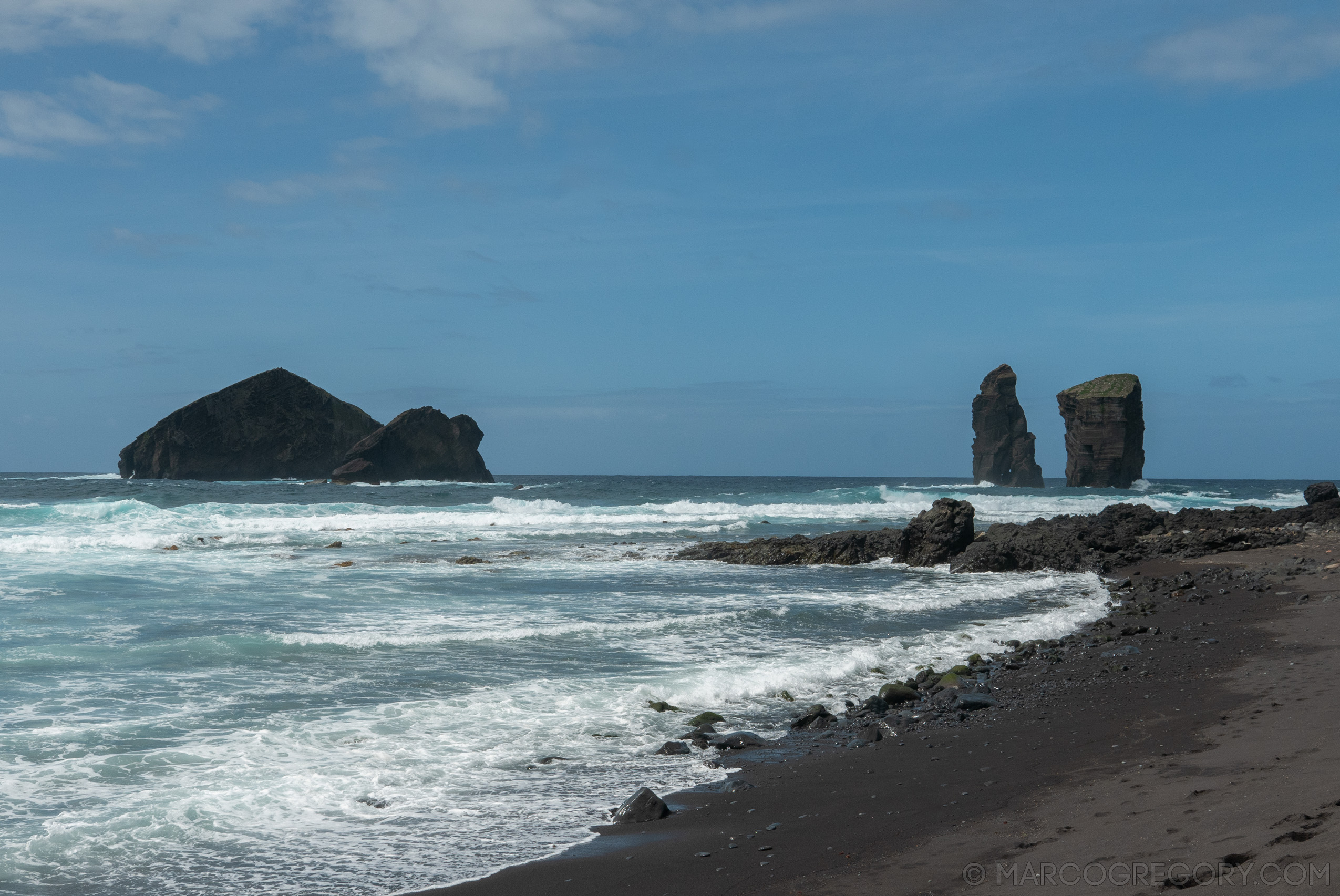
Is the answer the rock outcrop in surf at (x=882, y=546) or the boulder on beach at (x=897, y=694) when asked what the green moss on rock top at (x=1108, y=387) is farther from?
the boulder on beach at (x=897, y=694)

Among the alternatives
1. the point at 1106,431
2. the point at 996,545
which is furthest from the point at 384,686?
the point at 1106,431

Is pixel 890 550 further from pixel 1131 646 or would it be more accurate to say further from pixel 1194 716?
pixel 1194 716

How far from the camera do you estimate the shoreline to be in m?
4.43

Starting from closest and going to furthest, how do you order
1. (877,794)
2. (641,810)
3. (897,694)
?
(641,810)
(877,794)
(897,694)

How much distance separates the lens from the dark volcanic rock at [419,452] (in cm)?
8156

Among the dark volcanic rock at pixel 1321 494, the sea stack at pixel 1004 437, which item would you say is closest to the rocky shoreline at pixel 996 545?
the dark volcanic rock at pixel 1321 494

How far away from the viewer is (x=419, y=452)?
85.0 metres

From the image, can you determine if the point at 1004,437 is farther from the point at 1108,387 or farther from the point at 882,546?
the point at 882,546

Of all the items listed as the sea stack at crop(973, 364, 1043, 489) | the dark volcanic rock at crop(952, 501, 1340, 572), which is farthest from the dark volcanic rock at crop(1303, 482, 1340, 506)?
the sea stack at crop(973, 364, 1043, 489)

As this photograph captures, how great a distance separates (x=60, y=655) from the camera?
394 inches

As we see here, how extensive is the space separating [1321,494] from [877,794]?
3361cm

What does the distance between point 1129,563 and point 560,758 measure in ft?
63.1

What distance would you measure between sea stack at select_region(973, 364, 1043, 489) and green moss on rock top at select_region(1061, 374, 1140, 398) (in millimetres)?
17290

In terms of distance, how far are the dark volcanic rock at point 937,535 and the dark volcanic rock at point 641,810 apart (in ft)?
58.2
